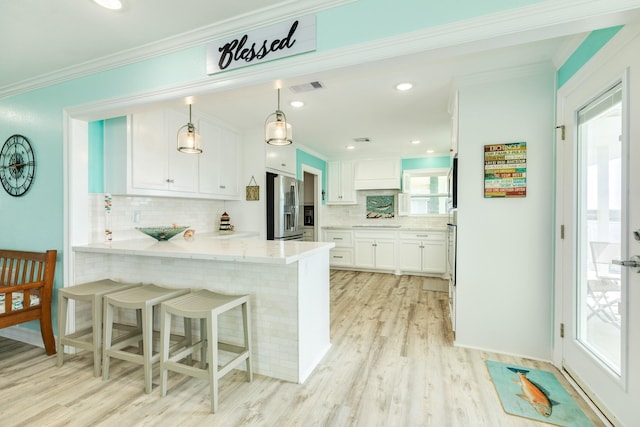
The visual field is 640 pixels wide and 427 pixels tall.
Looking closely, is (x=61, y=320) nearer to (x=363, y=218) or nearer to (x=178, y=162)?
(x=178, y=162)

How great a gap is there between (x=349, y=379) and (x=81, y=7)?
2.74m

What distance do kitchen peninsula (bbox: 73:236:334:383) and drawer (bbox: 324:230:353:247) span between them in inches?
135

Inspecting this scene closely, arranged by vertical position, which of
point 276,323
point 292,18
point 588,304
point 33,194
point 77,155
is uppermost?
point 292,18

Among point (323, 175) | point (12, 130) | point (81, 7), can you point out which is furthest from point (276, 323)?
point (323, 175)

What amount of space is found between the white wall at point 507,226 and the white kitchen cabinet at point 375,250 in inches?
115

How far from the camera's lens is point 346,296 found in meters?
4.08

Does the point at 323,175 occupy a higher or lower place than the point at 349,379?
higher

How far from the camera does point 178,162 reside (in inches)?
127

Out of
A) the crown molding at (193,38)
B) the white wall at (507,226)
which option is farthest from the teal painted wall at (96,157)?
the white wall at (507,226)

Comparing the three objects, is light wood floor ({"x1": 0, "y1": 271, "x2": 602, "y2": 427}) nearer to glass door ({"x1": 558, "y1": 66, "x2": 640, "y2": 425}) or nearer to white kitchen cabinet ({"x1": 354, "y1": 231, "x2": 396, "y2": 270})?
glass door ({"x1": 558, "y1": 66, "x2": 640, "y2": 425})

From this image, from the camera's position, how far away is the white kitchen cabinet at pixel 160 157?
2748 millimetres

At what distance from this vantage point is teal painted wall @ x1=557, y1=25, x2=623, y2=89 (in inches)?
62.1

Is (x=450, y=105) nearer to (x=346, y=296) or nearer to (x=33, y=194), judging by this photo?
(x=346, y=296)

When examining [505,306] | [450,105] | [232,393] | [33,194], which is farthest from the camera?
[450,105]
